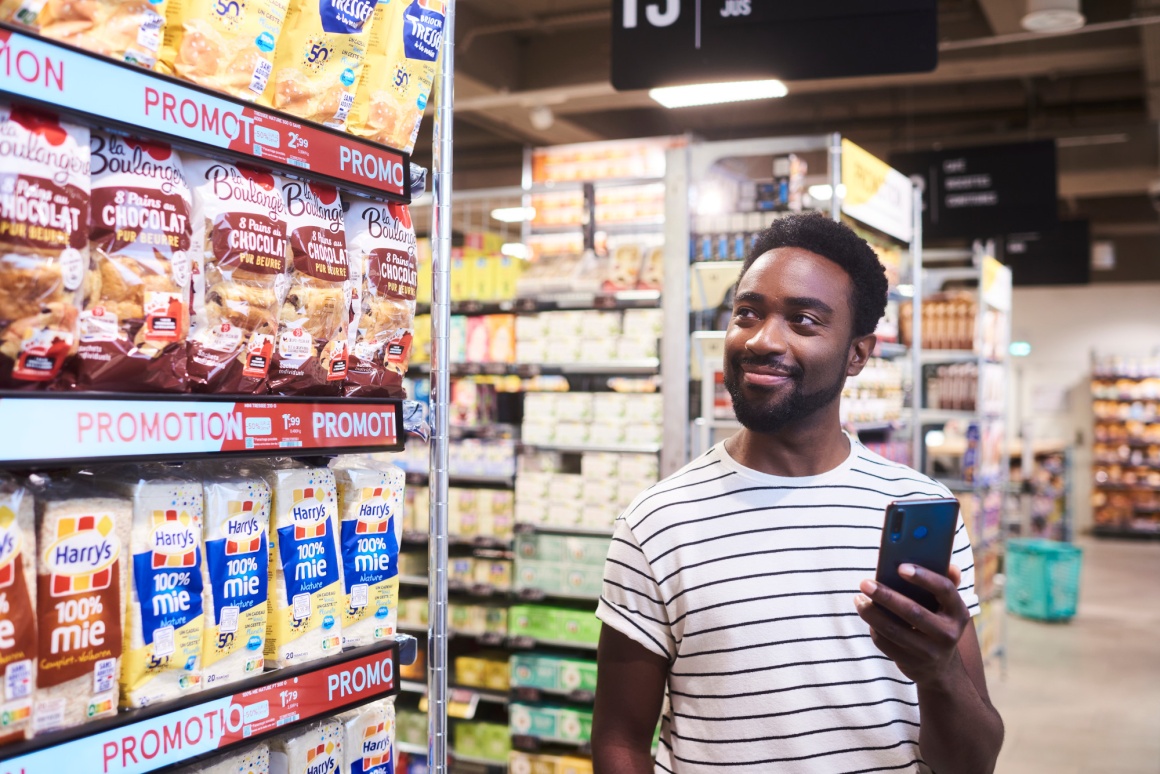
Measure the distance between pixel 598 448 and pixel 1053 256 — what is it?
10.3 m

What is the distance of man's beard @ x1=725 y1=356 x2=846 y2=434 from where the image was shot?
1662 millimetres

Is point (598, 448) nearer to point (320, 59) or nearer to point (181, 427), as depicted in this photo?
point (320, 59)

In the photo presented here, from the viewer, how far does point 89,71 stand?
116 centimetres

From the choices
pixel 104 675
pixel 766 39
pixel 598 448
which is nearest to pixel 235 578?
pixel 104 675

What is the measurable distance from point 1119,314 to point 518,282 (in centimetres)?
1506

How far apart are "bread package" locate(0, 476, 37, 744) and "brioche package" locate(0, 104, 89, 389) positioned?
0.14 metres

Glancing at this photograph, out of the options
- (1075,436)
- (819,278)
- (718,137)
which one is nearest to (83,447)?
(819,278)

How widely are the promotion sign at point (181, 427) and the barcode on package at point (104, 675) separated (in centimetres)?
24

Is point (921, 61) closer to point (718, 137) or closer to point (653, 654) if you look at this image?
point (653, 654)

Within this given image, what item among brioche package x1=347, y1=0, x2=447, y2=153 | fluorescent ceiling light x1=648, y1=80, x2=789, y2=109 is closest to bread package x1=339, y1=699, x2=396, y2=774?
brioche package x1=347, y1=0, x2=447, y2=153

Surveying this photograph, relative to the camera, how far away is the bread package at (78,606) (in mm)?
1150

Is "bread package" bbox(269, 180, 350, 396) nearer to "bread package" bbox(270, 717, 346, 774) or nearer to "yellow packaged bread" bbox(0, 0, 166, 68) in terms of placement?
"yellow packaged bread" bbox(0, 0, 166, 68)

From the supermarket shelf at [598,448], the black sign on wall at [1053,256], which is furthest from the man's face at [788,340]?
the black sign on wall at [1053,256]

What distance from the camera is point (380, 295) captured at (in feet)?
5.39
